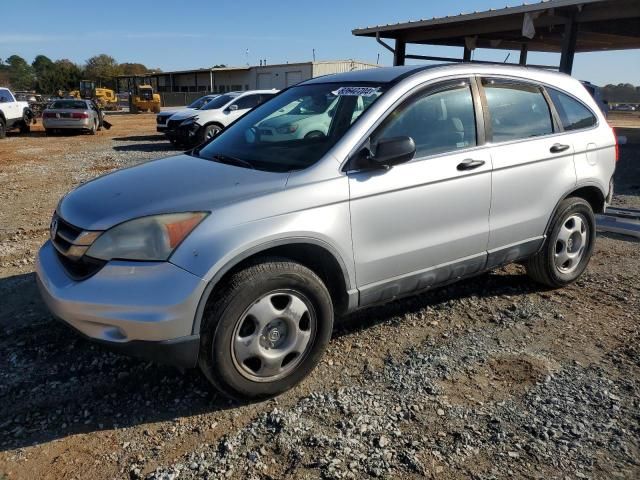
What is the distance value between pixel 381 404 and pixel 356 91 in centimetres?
202

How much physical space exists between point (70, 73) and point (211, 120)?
218 ft

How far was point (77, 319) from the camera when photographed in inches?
107

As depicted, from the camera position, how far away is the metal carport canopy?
12875mm

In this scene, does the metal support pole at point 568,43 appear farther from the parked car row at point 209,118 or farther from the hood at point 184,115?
the hood at point 184,115

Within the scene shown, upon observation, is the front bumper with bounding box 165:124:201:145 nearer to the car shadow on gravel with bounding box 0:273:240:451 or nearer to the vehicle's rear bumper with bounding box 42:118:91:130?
the vehicle's rear bumper with bounding box 42:118:91:130

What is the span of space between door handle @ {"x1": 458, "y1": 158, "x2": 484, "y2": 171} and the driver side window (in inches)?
4.5

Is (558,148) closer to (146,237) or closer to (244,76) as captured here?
(146,237)

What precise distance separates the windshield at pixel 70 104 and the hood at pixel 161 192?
20.4m

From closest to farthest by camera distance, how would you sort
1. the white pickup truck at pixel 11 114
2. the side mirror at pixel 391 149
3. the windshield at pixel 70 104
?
the side mirror at pixel 391 149, the white pickup truck at pixel 11 114, the windshield at pixel 70 104

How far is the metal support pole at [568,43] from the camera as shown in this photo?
44.2 ft

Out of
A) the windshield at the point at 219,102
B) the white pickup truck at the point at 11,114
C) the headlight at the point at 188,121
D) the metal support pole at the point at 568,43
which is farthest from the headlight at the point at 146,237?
the white pickup truck at the point at 11,114

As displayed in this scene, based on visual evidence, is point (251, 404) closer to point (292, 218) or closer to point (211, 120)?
point (292, 218)

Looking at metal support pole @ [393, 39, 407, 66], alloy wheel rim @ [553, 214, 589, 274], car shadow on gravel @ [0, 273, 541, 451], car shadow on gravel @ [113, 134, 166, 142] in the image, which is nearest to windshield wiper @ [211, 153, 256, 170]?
car shadow on gravel @ [0, 273, 541, 451]

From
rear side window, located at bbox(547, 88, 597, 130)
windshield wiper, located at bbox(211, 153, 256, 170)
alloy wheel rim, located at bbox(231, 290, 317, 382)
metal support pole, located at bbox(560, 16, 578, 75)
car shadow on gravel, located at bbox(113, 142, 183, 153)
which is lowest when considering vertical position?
car shadow on gravel, located at bbox(113, 142, 183, 153)
